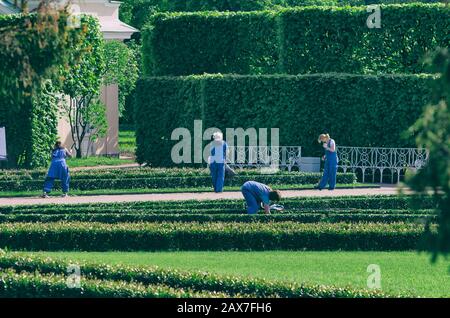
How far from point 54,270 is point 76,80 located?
82.0 ft

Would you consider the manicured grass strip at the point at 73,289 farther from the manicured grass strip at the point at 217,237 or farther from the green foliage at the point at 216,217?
the green foliage at the point at 216,217

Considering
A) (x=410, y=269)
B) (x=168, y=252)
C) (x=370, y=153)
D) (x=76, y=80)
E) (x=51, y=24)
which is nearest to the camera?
→ (x=51, y=24)

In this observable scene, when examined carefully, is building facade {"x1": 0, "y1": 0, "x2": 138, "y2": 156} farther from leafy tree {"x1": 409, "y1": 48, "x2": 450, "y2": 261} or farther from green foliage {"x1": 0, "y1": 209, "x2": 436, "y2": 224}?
leafy tree {"x1": 409, "y1": 48, "x2": 450, "y2": 261}

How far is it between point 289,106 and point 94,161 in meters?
8.16

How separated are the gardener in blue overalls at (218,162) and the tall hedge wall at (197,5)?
25222 millimetres

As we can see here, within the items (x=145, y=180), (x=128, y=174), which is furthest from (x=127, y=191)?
(x=128, y=174)

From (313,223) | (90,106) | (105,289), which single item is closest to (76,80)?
(90,106)

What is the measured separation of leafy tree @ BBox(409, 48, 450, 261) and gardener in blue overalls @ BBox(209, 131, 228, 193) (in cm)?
1942

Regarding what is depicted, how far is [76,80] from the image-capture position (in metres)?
41.8

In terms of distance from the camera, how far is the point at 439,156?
9.98 meters

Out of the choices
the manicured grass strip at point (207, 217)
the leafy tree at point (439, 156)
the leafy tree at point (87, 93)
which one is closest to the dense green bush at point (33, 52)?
the manicured grass strip at point (207, 217)

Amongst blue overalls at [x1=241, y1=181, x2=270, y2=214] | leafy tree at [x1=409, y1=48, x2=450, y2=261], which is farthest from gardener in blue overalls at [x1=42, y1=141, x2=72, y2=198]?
leafy tree at [x1=409, y1=48, x2=450, y2=261]

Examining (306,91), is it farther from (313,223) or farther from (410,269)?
(410,269)

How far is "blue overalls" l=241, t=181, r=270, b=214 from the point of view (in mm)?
23516
